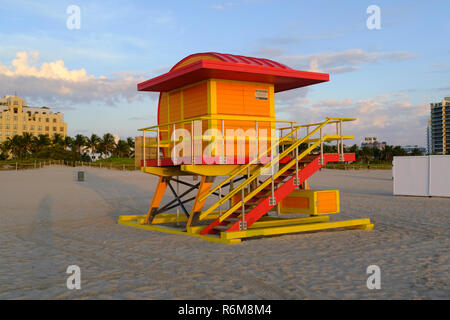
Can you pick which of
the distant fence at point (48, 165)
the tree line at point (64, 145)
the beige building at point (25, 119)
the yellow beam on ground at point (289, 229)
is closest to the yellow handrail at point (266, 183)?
the yellow beam on ground at point (289, 229)

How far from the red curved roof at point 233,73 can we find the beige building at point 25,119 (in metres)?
153

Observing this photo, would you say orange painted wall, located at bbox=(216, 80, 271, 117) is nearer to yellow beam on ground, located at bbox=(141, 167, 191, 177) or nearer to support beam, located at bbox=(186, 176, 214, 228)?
support beam, located at bbox=(186, 176, 214, 228)

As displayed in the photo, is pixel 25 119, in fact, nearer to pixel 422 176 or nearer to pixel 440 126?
pixel 422 176

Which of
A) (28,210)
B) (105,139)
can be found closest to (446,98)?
(105,139)

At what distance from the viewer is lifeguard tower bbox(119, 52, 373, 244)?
12.2 metres

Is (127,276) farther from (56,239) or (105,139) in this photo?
(105,139)

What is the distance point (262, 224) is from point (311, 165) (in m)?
2.31

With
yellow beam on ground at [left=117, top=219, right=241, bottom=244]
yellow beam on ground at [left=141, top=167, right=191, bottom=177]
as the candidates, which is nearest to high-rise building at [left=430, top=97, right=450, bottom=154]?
yellow beam on ground at [left=141, top=167, right=191, bottom=177]

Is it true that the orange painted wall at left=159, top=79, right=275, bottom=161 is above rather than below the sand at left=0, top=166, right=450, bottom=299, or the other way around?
above

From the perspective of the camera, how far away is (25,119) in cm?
Answer: 15950

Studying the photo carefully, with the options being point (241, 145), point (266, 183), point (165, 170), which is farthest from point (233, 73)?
point (165, 170)

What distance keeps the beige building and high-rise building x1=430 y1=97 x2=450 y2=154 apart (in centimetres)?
14987

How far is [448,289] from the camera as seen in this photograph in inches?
276

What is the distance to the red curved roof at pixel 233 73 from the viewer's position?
40.1ft
